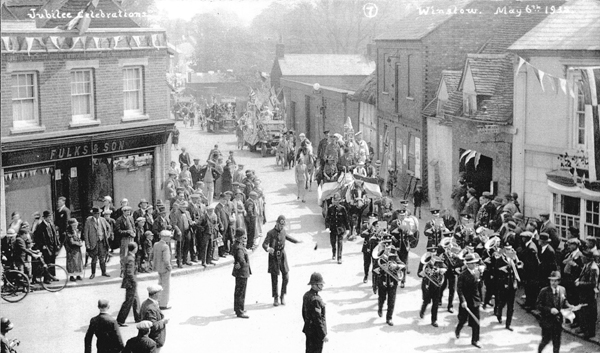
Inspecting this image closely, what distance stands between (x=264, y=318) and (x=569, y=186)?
8452 millimetres

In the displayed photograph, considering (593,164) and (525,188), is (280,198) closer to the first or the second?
(525,188)

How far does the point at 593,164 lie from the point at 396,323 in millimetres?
6110

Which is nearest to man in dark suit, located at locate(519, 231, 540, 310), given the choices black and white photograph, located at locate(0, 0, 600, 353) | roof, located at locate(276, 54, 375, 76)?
black and white photograph, located at locate(0, 0, 600, 353)

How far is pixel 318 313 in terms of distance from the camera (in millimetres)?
11617

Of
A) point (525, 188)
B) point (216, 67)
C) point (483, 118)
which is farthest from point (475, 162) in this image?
point (216, 67)

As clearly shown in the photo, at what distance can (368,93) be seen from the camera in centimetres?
3681

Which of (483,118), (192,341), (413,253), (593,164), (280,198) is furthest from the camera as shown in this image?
(280,198)

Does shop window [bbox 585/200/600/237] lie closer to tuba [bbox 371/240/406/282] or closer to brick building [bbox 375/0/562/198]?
tuba [bbox 371/240/406/282]

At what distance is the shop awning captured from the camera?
1749 cm

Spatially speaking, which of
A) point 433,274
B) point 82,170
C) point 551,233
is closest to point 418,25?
point 82,170

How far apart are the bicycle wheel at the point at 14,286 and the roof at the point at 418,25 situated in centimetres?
1810

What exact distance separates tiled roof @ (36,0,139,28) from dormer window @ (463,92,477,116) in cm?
1153

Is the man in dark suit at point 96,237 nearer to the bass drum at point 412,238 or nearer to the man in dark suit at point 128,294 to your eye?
the man in dark suit at point 128,294

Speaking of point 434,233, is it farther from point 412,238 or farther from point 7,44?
point 7,44
